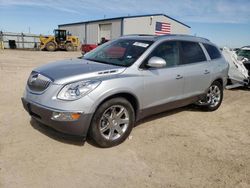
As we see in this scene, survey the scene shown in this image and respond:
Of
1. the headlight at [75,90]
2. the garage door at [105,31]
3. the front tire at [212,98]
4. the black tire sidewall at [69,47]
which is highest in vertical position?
the garage door at [105,31]

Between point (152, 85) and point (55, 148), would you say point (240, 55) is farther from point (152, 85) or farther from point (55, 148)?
point (55, 148)

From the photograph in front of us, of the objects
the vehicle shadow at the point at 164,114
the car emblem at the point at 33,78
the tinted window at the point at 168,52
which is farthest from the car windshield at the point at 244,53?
the car emblem at the point at 33,78

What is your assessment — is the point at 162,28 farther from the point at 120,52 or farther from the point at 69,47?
the point at 120,52

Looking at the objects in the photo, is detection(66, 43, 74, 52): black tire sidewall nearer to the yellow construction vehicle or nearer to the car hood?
the yellow construction vehicle

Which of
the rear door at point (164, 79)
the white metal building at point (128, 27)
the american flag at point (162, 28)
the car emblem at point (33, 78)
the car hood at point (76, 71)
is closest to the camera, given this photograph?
the car hood at point (76, 71)

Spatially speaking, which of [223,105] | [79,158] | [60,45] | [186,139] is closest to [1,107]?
[79,158]

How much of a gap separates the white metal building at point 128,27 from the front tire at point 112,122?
32.7 m

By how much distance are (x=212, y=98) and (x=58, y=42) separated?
2780 centimetres

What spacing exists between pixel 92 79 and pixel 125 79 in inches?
22.3

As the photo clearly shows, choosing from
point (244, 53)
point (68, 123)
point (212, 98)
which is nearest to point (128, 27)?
point (244, 53)

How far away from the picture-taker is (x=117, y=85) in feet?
12.6

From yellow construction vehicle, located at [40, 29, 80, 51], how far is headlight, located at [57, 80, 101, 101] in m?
28.8

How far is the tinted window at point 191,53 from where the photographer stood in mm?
5234

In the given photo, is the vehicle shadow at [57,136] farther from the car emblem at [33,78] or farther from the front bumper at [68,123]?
the car emblem at [33,78]
